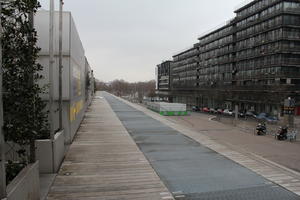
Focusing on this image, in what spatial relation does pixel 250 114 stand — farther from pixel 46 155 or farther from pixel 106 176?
pixel 46 155

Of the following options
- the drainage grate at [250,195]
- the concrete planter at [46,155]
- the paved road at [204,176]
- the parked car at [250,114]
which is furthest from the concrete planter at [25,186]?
the parked car at [250,114]

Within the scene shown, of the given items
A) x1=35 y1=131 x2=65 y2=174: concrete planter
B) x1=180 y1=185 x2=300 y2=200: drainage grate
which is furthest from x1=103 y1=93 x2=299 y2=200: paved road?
x1=35 y1=131 x2=65 y2=174: concrete planter

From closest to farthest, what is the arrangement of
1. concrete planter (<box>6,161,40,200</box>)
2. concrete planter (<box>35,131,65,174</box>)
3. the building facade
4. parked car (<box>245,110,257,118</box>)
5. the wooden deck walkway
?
1. concrete planter (<box>6,161,40,200</box>)
2. the wooden deck walkway
3. concrete planter (<box>35,131,65,174</box>)
4. the building facade
5. parked car (<box>245,110,257,118</box>)

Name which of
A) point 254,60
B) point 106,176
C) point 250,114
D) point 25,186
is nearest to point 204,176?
point 106,176

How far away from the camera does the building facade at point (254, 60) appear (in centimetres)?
5525

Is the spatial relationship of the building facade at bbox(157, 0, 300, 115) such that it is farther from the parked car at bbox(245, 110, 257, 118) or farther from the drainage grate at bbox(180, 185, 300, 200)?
the drainage grate at bbox(180, 185, 300, 200)

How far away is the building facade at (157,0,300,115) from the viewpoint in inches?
2175

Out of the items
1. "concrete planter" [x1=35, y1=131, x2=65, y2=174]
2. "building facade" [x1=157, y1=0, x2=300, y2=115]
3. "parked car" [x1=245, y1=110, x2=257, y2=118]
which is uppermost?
"building facade" [x1=157, y1=0, x2=300, y2=115]

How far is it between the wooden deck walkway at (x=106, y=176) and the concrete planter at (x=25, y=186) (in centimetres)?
98

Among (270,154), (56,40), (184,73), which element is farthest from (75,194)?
(184,73)

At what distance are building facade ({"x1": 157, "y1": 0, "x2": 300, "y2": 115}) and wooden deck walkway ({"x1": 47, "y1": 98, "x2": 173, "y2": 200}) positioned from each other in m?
47.8

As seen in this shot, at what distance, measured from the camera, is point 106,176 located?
357 inches

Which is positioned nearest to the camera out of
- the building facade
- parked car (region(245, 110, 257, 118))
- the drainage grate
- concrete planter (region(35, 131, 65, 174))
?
the drainage grate

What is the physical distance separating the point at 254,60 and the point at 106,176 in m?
61.0
